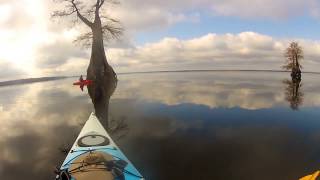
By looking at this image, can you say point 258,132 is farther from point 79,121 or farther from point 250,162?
point 79,121

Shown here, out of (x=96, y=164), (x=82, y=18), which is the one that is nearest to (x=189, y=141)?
(x=96, y=164)

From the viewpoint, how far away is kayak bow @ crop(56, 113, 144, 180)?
12.2 metres

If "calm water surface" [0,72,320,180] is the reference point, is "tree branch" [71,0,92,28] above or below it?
above

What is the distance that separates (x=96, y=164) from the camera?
13.1 meters

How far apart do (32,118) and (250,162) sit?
25.2 m

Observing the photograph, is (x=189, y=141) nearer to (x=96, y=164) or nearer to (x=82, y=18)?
(x=96, y=164)

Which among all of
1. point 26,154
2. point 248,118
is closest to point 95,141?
point 26,154

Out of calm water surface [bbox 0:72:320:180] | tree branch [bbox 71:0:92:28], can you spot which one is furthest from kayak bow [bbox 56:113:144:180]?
tree branch [bbox 71:0:92:28]

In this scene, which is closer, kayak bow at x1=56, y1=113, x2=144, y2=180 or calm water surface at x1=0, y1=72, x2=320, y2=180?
kayak bow at x1=56, y1=113, x2=144, y2=180

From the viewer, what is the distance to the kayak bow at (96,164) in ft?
40.0

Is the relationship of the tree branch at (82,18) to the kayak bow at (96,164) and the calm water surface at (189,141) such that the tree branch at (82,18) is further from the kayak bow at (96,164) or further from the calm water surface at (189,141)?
the kayak bow at (96,164)

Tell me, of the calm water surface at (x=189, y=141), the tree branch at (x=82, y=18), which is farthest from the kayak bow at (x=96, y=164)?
the tree branch at (x=82, y=18)

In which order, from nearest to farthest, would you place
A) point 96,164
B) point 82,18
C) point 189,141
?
point 96,164
point 189,141
point 82,18

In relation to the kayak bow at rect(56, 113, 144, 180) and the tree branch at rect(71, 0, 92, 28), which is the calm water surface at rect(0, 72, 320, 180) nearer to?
the kayak bow at rect(56, 113, 144, 180)
